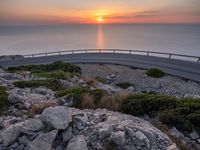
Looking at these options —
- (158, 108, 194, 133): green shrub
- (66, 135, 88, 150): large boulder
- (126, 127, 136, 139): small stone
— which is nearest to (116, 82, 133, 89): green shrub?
(158, 108, 194, 133): green shrub

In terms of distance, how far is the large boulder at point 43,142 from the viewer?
7.30 m

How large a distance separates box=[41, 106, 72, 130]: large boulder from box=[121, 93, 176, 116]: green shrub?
424cm

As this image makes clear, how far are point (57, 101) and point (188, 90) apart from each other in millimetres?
14443

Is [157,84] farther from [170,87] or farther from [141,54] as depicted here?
[141,54]

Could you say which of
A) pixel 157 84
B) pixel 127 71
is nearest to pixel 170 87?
pixel 157 84

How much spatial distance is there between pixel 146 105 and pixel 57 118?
5175 millimetres

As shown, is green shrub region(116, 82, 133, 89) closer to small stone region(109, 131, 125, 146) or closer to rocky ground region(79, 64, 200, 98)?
rocky ground region(79, 64, 200, 98)

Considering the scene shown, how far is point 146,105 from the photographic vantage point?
1196cm

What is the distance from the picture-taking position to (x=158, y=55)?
41562 mm

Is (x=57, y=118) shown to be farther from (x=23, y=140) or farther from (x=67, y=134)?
(x=23, y=140)

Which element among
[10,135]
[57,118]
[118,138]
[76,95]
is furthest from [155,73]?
[10,135]

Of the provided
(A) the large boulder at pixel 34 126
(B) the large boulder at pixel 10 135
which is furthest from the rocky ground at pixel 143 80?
(B) the large boulder at pixel 10 135

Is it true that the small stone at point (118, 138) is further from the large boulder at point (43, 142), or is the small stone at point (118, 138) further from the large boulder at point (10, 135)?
the large boulder at point (10, 135)

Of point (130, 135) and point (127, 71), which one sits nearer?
point (130, 135)
